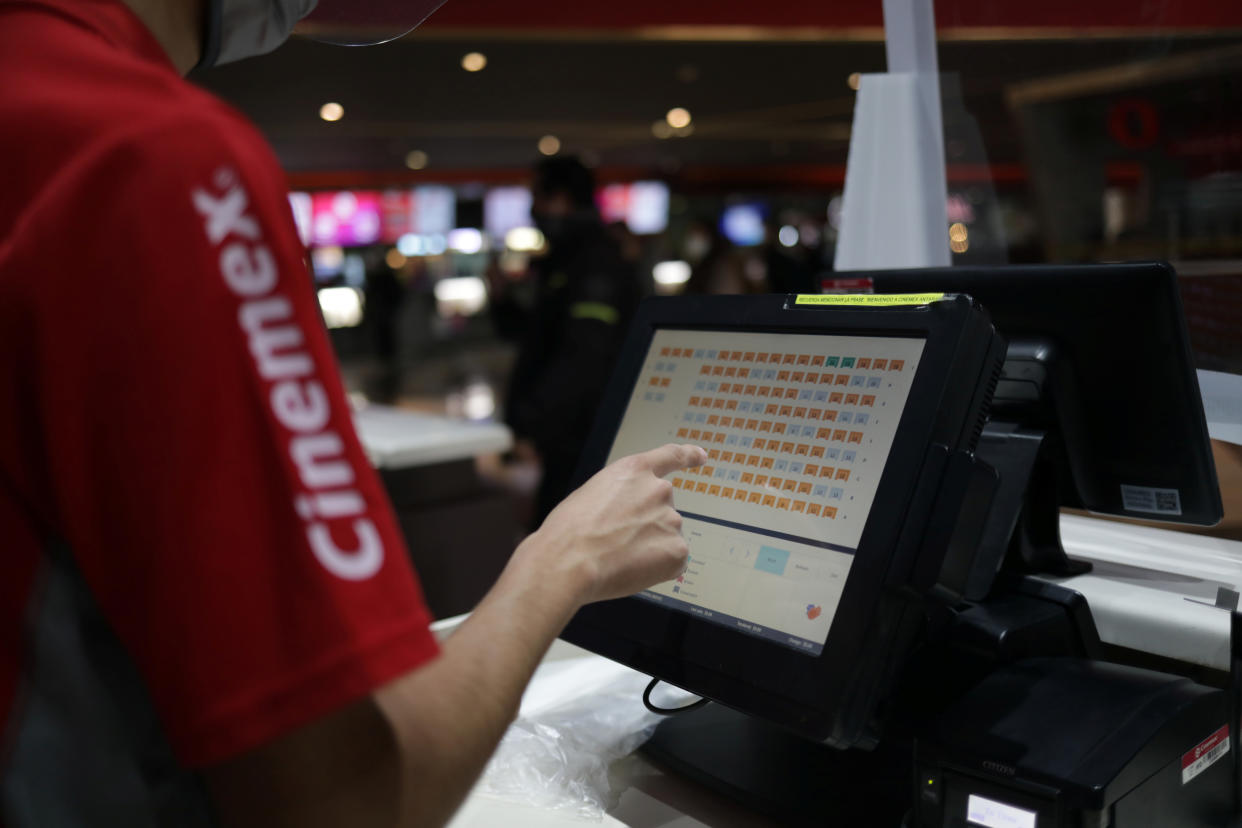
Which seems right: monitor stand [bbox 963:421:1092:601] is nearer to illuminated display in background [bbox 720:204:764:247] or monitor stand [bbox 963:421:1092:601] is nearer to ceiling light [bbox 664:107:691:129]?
ceiling light [bbox 664:107:691:129]

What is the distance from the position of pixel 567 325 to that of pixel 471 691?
8.77 feet

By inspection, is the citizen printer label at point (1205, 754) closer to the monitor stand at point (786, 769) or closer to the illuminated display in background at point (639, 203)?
the monitor stand at point (786, 769)

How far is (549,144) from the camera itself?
789 cm

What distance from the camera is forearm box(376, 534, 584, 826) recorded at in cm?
46

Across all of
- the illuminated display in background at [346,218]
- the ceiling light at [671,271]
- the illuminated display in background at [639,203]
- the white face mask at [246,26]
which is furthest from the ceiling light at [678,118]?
the white face mask at [246,26]

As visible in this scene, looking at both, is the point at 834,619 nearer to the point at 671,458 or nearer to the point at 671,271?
the point at 671,458

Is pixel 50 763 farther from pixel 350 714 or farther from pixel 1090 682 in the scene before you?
pixel 1090 682

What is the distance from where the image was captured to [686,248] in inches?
407

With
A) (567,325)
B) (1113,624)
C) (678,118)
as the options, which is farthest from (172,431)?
(678,118)

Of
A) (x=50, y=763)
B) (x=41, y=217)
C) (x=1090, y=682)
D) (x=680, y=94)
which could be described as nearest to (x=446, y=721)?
(x=50, y=763)

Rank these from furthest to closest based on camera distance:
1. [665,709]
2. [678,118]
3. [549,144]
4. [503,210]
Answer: [503,210]
[549,144]
[678,118]
[665,709]

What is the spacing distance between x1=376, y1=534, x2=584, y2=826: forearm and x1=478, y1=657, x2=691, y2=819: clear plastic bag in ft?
0.87

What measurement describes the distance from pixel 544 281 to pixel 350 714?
115 inches

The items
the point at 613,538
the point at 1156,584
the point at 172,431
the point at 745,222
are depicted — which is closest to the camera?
the point at 172,431
